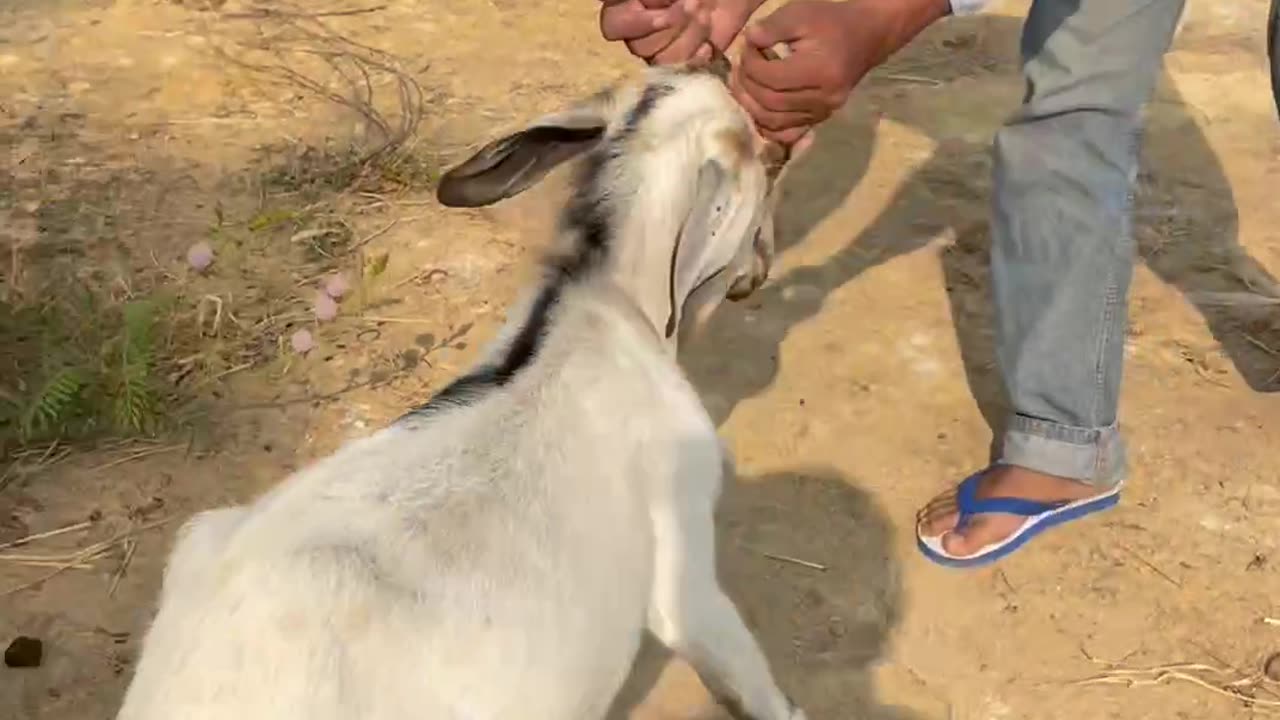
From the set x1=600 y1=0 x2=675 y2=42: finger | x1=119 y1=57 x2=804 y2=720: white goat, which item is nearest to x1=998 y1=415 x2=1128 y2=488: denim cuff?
x1=119 y1=57 x2=804 y2=720: white goat

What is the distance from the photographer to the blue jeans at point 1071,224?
3088mm

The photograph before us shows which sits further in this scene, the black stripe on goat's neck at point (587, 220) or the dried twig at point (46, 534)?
the dried twig at point (46, 534)

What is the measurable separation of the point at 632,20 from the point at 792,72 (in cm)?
47

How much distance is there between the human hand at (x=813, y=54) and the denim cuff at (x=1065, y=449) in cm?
94

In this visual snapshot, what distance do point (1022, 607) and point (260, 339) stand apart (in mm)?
2057

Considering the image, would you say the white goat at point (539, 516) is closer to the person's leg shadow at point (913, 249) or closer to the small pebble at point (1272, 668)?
the person's leg shadow at point (913, 249)

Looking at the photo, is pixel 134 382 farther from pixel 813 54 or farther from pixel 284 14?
pixel 284 14

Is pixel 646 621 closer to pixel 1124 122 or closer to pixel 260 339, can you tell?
pixel 1124 122

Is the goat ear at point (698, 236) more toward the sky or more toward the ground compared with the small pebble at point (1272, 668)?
more toward the sky

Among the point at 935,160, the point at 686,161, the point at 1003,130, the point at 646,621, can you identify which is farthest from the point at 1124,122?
the point at 935,160

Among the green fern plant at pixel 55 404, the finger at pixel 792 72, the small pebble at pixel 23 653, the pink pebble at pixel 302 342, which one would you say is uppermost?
the finger at pixel 792 72

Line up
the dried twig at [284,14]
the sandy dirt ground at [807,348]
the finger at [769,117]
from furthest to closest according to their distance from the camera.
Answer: the dried twig at [284,14] → the sandy dirt ground at [807,348] → the finger at [769,117]

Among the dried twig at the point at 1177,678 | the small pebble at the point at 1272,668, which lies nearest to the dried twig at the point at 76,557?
the dried twig at the point at 1177,678

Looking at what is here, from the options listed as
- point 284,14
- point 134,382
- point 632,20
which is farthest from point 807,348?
point 284,14
